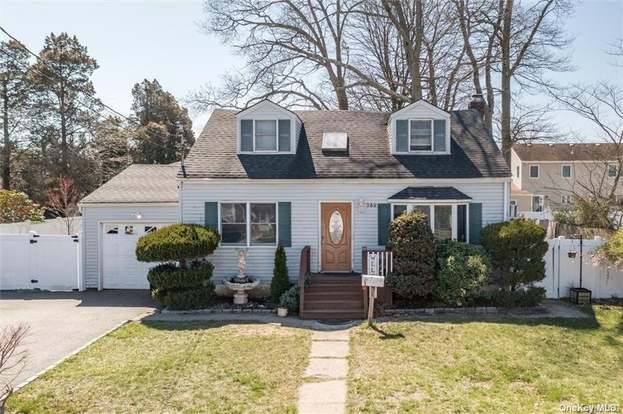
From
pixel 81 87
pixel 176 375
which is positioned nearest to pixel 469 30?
pixel 176 375

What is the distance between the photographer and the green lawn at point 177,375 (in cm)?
569

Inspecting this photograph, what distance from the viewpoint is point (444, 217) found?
12688 mm

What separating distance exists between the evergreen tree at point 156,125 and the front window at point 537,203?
3255 cm

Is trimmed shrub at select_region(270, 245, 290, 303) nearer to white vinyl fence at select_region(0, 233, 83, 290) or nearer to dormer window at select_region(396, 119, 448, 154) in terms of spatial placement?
dormer window at select_region(396, 119, 448, 154)

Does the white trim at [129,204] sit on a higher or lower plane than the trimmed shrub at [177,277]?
higher

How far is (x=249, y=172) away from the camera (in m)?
12.8

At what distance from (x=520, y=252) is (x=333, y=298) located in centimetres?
518

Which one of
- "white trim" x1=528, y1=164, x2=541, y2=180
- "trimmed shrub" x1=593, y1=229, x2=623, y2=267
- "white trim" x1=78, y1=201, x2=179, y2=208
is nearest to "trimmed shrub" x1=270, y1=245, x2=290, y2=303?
"white trim" x1=78, y1=201, x2=179, y2=208

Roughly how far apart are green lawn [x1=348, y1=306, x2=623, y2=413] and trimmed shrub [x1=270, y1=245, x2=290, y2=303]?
300cm

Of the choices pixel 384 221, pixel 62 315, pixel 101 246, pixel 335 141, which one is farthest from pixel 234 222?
pixel 62 315

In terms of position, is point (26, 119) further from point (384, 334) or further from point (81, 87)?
point (384, 334)

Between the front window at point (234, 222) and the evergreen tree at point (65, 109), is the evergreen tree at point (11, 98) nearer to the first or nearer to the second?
the evergreen tree at point (65, 109)

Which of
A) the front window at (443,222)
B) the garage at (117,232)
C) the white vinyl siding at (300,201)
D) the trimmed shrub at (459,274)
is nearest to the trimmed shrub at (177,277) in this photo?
the white vinyl siding at (300,201)

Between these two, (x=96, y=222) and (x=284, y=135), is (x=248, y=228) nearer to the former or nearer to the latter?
(x=284, y=135)
